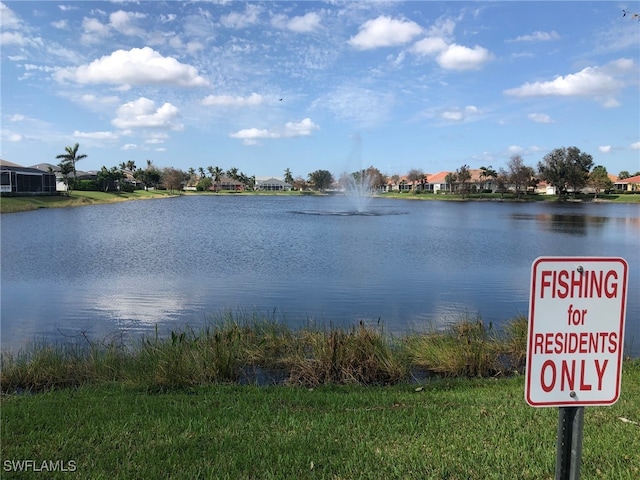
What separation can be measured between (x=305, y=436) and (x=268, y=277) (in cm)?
1347

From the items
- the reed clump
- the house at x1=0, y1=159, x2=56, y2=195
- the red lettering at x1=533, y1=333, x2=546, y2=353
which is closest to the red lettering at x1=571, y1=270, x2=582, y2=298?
the red lettering at x1=533, y1=333, x2=546, y2=353

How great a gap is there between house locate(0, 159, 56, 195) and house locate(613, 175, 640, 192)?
113 meters

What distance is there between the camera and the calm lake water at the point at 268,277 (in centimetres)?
1224

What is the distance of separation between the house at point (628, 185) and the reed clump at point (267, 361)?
4869 inches

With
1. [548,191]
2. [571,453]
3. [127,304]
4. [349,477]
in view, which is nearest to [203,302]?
[127,304]

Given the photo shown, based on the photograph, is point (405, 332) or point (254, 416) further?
point (405, 332)

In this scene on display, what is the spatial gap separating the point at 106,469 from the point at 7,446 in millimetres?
1097

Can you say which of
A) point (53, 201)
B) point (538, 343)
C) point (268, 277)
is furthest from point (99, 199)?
point (538, 343)

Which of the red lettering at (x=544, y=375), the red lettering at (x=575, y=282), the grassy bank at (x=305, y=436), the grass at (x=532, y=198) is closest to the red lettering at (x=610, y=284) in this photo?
the red lettering at (x=575, y=282)

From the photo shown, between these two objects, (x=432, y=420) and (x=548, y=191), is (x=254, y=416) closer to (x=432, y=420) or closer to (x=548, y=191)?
(x=432, y=420)

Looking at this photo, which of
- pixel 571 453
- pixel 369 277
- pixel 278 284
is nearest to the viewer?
pixel 571 453

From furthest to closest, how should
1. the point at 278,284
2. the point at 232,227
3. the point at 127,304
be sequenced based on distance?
the point at 232,227 → the point at 278,284 → the point at 127,304

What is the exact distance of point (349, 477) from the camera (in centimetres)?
355

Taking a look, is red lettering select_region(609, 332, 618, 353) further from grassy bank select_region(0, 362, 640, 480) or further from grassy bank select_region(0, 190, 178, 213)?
grassy bank select_region(0, 190, 178, 213)
